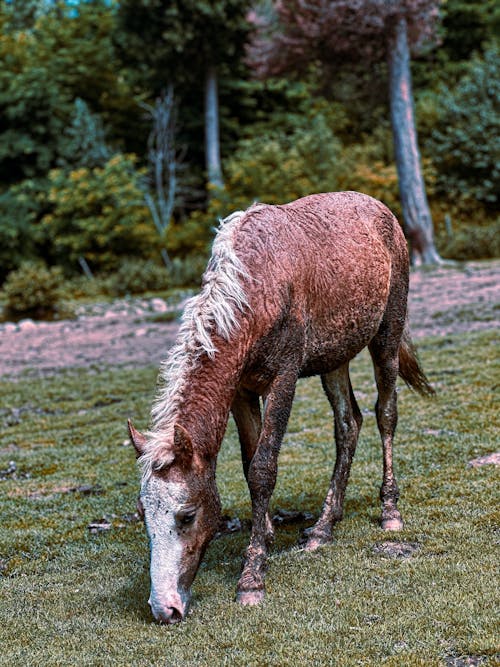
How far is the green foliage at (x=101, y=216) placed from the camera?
982 inches

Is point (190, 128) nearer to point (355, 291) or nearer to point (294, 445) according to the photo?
point (294, 445)

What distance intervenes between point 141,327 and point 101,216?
11.4 meters

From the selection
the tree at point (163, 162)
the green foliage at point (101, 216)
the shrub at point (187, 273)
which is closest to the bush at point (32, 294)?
the shrub at point (187, 273)

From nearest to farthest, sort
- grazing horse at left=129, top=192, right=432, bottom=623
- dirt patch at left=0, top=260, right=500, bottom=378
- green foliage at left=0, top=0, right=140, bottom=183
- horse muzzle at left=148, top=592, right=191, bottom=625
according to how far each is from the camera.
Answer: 1. horse muzzle at left=148, top=592, right=191, bottom=625
2. grazing horse at left=129, top=192, right=432, bottom=623
3. dirt patch at left=0, top=260, right=500, bottom=378
4. green foliage at left=0, top=0, right=140, bottom=183

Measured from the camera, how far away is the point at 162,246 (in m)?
25.8

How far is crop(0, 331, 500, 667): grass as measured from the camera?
3598 mm

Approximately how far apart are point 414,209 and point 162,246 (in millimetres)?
8807

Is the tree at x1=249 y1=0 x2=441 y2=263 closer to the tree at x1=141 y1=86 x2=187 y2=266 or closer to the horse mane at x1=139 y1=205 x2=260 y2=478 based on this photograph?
the tree at x1=141 y1=86 x2=187 y2=266

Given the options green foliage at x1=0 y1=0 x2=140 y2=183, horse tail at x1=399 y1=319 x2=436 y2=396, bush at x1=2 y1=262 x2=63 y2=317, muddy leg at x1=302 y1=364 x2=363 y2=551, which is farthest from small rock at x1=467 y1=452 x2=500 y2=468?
green foliage at x1=0 y1=0 x2=140 y2=183

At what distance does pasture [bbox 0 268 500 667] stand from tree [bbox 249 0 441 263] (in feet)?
39.9

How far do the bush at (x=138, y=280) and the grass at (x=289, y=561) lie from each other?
1319 cm

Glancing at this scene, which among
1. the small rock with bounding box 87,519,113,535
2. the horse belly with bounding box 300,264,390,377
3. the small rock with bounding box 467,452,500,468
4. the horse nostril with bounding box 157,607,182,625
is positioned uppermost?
the horse belly with bounding box 300,264,390,377

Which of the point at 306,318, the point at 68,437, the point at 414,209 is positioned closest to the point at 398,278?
the point at 306,318

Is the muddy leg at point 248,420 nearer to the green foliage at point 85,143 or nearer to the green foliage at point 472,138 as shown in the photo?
the green foliage at point 472,138
